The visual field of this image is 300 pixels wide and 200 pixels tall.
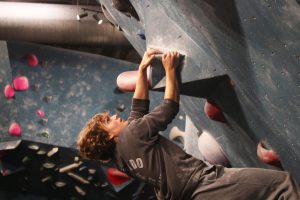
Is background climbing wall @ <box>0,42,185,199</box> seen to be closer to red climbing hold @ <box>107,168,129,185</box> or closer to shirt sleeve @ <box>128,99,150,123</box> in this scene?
red climbing hold @ <box>107,168,129,185</box>

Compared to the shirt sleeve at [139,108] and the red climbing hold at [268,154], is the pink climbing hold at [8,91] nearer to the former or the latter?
the shirt sleeve at [139,108]

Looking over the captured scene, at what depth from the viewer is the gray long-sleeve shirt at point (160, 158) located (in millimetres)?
1895

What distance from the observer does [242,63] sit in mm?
1396

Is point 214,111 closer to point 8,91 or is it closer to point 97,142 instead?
point 97,142

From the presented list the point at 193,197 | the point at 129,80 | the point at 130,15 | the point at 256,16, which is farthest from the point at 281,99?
the point at 130,15

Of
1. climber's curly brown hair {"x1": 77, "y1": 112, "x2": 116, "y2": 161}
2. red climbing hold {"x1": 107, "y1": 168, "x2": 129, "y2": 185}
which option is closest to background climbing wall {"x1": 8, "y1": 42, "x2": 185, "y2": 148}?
red climbing hold {"x1": 107, "y1": 168, "x2": 129, "y2": 185}

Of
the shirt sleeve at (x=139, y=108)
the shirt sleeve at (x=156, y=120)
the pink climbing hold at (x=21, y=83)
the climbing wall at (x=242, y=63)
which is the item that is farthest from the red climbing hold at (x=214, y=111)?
the pink climbing hold at (x=21, y=83)

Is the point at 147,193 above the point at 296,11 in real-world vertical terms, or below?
below

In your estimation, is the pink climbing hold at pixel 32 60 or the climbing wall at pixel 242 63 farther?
the pink climbing hold at pixel 32 60

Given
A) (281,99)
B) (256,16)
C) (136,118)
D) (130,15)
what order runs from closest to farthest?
(256,16) < (281,99) < (136,118) < (130,15)

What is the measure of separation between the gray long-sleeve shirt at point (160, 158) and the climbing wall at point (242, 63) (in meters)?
0.15

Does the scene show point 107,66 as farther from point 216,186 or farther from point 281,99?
point 281,99

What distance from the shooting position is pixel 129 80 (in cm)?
243

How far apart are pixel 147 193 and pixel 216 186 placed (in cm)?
297
